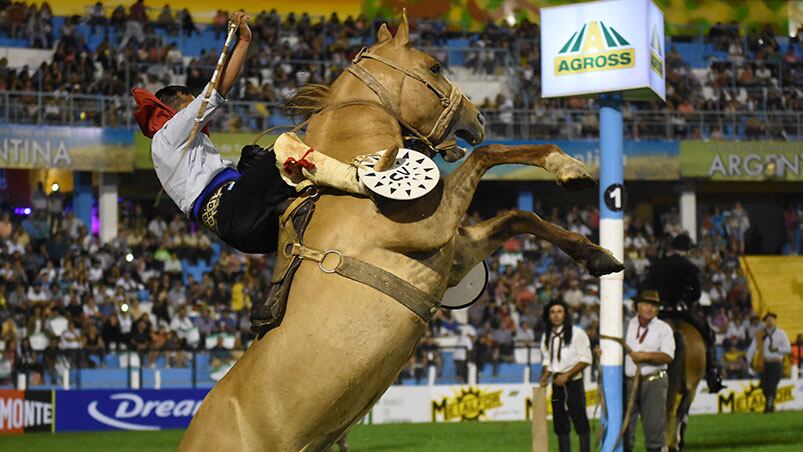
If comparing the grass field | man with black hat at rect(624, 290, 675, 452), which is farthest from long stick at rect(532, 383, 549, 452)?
the grass field

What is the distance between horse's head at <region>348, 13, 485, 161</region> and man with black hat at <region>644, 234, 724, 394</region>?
7.40 m

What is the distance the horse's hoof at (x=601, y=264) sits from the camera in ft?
19.0

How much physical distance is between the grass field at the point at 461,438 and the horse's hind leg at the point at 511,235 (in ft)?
28.6

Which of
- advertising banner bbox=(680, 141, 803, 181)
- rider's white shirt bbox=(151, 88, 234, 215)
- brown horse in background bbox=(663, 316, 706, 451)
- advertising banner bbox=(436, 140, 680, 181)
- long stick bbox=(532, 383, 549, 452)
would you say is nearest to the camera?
rider's white shirt bbox=(151, 88, 234, 215)

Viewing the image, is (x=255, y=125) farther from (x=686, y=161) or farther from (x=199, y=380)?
(x=686, y=161)

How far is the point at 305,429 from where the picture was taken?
16.7ft

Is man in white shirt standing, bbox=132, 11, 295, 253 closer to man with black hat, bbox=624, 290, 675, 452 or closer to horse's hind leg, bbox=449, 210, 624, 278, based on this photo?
horse's hind leg, bbox=449, 210, 624, 278

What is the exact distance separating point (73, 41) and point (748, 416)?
16619 millimetres

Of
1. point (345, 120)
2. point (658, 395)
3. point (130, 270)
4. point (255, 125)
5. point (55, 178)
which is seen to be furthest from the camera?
point (55, 178)

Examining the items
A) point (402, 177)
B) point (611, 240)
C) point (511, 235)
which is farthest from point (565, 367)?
point (402, 177)

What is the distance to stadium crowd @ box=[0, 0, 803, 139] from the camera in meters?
24.9

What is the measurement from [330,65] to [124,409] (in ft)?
36.5

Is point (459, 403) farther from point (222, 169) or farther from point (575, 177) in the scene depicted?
point (575, 177)

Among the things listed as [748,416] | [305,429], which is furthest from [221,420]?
[748,416]
